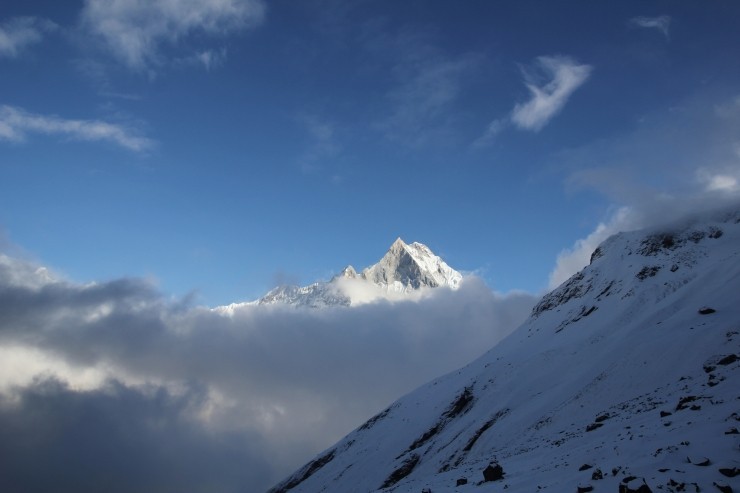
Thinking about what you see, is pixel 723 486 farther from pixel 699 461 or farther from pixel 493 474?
pixel 493 474

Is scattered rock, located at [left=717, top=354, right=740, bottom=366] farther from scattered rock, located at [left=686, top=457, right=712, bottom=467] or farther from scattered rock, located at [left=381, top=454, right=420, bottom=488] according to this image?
scattered rock, located at [left=381, top=454, right=420, bottom=488]

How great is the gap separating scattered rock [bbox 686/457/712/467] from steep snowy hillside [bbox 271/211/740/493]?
0.05 m

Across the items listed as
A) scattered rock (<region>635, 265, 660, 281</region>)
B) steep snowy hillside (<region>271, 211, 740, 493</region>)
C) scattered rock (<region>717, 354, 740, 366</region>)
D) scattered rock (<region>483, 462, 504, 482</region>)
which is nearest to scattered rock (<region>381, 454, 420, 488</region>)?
steep snowy hillside (<region>271, 211, 740, 493</region>)

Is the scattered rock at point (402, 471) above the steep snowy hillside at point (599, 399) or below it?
below

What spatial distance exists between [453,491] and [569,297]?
78.2 metres

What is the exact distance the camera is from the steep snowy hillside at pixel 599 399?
21078 millimetres

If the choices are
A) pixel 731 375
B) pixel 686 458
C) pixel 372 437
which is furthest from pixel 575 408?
pixel 372 437

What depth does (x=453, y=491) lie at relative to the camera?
27.2 m

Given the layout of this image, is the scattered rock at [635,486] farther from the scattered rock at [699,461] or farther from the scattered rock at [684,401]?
the scattered rock at [684,401]

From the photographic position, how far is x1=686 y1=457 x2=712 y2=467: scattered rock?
55.1 ft

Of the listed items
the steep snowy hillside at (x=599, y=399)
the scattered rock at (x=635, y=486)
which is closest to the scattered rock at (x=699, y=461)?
the steep snowy hillside at (x=599, y=399)

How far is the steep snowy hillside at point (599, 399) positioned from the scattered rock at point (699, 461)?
2.1 inches

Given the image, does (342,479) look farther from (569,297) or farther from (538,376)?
(569,297)

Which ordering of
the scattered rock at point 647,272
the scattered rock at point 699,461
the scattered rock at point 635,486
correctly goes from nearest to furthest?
the scattered rock at point 635,486 → the scattered rock at point 699,461 → the scattered rock at point 647,272
